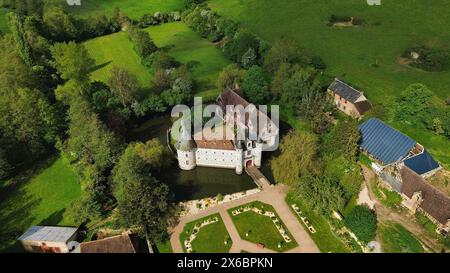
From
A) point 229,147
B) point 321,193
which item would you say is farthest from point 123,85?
point 321,193

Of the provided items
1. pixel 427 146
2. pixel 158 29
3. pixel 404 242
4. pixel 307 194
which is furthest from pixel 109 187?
pixel 158 29

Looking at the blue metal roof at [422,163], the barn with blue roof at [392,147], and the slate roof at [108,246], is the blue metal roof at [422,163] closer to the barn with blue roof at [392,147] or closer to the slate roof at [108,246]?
the barn with blue roof at [392,147]

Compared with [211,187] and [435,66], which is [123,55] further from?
[435,66]

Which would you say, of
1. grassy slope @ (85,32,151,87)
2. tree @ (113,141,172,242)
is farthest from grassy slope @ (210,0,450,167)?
tree @ (113,141,172,242)

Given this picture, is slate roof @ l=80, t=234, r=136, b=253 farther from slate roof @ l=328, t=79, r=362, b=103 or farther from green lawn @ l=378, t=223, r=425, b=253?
slate roof @ l=328, t=79, r=362, b=103

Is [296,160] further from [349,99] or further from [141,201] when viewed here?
[349,99]
